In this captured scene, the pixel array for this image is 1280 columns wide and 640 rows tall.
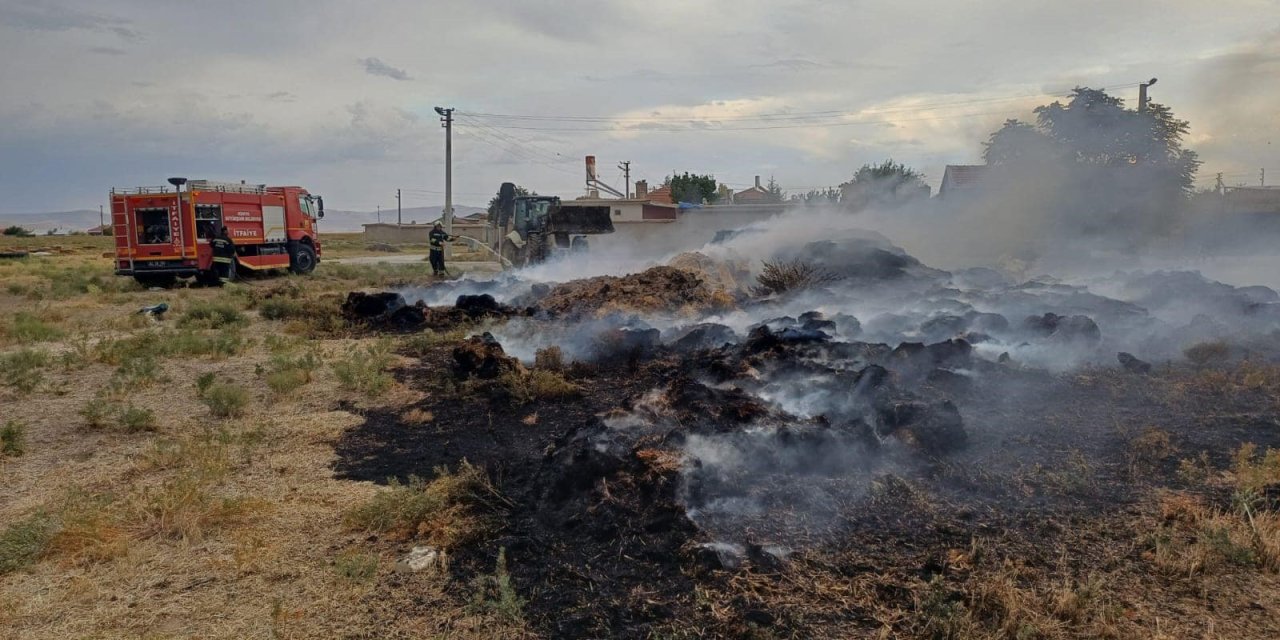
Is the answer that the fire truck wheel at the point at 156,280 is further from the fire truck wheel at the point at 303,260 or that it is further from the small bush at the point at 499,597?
the small bush at the point at 499,597

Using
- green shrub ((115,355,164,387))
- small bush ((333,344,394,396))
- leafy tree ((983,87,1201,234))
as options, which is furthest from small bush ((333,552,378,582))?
leafy tree ((983,87,1201,234))

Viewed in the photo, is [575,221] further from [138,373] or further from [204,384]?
[204,384]

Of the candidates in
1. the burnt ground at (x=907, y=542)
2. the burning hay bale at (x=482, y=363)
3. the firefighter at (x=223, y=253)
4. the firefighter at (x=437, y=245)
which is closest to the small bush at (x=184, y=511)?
the burnt ground at (x=907, y=542)

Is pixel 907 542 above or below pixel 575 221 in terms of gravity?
below

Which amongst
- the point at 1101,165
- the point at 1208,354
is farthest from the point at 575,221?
the point at 1101,165

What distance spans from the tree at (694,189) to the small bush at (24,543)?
206 feet

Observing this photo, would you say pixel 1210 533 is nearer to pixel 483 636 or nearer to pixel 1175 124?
pixel 483 636

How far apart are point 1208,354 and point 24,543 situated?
38.2 ft

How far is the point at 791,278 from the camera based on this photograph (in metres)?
14.8

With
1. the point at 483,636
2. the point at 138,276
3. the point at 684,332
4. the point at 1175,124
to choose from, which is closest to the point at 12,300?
the point at 138,276

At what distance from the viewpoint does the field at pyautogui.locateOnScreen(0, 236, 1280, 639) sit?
3.69 metres

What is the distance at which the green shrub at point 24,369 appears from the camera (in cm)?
868

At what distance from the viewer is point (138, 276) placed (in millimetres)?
21281

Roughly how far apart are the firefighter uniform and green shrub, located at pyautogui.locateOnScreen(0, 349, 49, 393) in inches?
459
